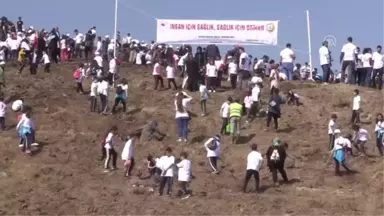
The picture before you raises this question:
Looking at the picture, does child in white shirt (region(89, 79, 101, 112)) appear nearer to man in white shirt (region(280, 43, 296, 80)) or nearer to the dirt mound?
the dirt mound

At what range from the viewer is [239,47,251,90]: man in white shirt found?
34188mm

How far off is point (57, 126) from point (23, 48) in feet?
24.0

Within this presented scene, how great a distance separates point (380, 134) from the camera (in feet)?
87.4

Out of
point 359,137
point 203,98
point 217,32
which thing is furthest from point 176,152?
point 217,32

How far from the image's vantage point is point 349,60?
33344 millimetres

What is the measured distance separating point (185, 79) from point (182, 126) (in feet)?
20.2

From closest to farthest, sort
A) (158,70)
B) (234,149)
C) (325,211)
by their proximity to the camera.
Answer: (325,211) → (234,149) → (158,70)

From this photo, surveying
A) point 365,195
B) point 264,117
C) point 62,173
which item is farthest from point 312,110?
point 62,173

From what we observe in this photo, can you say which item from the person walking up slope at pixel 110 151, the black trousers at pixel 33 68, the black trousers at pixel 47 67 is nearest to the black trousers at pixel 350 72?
the person walking up slope at pixel 110 151

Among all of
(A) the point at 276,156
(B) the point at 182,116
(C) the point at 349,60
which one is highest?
(C) the point at 349,60

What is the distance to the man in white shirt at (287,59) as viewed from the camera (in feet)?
113

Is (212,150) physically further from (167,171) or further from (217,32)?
(217,32)

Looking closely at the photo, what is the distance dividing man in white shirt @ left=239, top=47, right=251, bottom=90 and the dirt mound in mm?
1009

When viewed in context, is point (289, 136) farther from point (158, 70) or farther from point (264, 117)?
point (158, 70)
